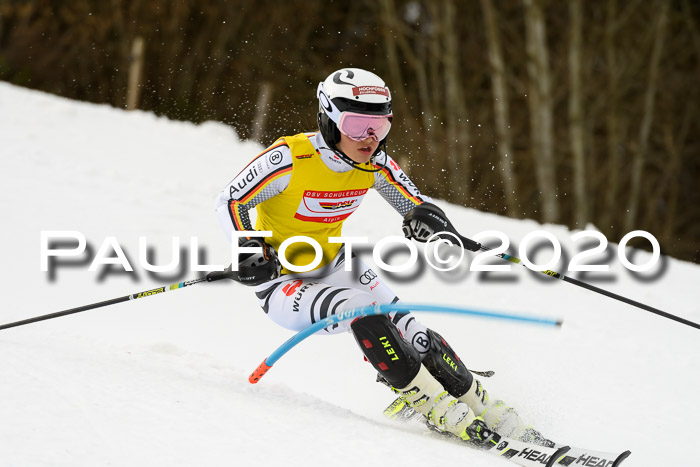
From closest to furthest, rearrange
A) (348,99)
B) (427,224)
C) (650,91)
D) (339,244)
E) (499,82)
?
(348,99) → (427,224) → (339,244) → (499,82) → (650,91)

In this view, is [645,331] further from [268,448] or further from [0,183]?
[0,183]

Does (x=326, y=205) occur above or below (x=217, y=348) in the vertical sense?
above

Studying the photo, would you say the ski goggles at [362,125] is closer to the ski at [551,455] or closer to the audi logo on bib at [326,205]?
the audi logo on bib at [326,205]

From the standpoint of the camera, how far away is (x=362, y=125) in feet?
12.1

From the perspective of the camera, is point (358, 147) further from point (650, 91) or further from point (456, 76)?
point (650, 91)

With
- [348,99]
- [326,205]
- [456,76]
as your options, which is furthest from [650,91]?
[348,99]

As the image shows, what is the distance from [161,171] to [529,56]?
765cm

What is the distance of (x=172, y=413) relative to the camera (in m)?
3.02

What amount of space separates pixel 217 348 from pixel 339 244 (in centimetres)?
152

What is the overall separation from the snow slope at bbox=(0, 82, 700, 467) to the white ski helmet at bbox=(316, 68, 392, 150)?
4.13ft

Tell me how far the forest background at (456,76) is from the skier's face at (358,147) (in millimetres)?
11104

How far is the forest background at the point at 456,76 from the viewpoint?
16375 millimetres

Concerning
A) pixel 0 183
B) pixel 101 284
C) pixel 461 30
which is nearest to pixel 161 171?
pixel 0 183

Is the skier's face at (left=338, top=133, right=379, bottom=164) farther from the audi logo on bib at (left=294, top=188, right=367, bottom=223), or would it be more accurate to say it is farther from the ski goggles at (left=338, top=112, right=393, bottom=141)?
the audi logo on bib at (left=294, top=188, right=367, bottom=223)
